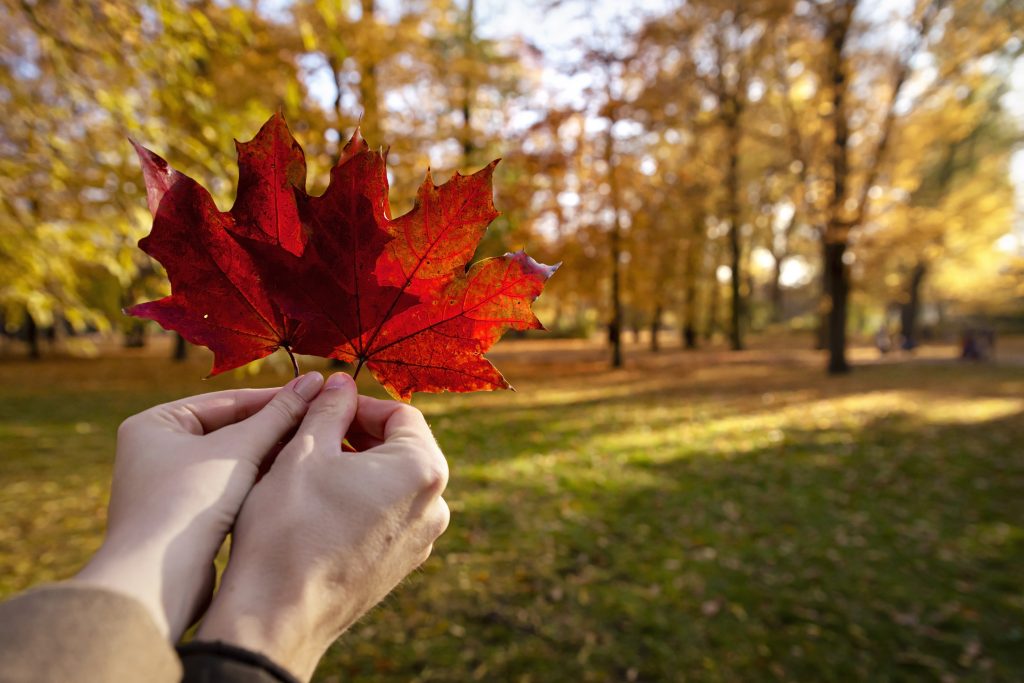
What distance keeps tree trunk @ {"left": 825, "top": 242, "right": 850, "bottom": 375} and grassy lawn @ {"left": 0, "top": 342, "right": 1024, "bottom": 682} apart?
464 centimetres

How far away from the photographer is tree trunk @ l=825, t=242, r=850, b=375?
14.7m

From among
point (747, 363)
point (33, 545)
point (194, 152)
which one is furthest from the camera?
point (747, 363)

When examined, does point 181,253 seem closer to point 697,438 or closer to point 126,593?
point 126,593

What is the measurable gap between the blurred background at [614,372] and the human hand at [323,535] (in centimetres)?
43

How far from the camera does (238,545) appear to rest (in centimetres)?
79

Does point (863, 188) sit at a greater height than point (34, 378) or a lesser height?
greater

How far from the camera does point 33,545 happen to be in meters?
4.67

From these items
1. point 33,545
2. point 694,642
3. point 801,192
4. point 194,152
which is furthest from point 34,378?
point 801,192

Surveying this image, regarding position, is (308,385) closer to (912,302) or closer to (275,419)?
(275,419)

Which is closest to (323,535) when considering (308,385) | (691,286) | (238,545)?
(238,545)

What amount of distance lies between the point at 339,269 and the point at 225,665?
1.96ft

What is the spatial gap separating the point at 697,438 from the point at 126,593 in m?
8.40

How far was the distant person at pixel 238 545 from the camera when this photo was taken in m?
0.62

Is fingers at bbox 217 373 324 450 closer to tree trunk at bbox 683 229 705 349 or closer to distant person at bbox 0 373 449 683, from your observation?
distant person at bbox 0 373 449 683
